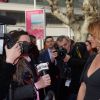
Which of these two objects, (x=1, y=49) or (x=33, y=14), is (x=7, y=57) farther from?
(x=33, y=14)

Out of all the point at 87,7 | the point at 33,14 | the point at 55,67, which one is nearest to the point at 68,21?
the point at 87,7

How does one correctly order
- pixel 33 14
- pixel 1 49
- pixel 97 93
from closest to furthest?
pixel 1 49, pixel 97 93, pixel 33 14

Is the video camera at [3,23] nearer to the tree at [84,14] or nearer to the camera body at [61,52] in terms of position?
the camera body at [61,52]

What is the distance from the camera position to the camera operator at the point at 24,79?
148 inches

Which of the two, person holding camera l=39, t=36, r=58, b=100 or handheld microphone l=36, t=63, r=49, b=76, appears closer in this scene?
handheld microphone l=36, t=63, r=49, b=76

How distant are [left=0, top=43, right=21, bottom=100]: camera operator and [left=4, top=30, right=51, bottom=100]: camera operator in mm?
285

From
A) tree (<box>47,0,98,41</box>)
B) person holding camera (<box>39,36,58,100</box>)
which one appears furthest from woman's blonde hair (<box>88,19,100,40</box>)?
tree (<box>47,0,98,41</box>)

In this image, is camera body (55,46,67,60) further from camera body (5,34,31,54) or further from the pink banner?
the pink banner

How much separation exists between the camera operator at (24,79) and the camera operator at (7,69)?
11.2 inches

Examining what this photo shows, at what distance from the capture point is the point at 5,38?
332cm

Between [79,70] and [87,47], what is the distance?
838 millimetres

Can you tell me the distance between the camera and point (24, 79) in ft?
13.1

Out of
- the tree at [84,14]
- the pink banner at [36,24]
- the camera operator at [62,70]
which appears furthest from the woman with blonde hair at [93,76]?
the tree at [84,14]

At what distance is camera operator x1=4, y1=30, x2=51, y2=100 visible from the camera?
12.4 feet
